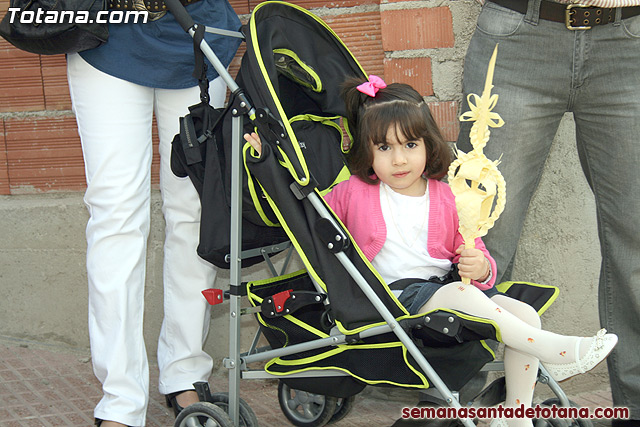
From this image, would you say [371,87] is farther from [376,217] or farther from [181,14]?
[181,14]

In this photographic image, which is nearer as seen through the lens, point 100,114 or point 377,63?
point 100,114

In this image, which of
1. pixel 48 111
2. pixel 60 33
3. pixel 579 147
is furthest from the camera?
pixel 48 111

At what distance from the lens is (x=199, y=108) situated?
264 centimetres

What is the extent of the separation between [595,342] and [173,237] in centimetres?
160

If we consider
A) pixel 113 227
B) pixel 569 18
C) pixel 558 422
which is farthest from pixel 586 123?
pixel 113 227

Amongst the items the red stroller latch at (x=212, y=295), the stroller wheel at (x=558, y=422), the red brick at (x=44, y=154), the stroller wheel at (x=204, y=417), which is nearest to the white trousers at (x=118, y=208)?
the stroller wheel at (x=204, y=417)

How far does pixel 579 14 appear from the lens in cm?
256

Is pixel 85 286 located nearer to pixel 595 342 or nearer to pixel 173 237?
pixel 173 237

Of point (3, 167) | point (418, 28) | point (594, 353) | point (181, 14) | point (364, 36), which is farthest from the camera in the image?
point (3, 167)

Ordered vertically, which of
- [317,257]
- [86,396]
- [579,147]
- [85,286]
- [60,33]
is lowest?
[86,396]

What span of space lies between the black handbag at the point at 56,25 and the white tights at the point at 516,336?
1438mm

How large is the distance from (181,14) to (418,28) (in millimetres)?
1111

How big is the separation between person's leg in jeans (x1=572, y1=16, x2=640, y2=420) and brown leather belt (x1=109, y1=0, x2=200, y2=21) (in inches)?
56.3

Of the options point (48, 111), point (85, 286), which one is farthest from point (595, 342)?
point (48, 111)
